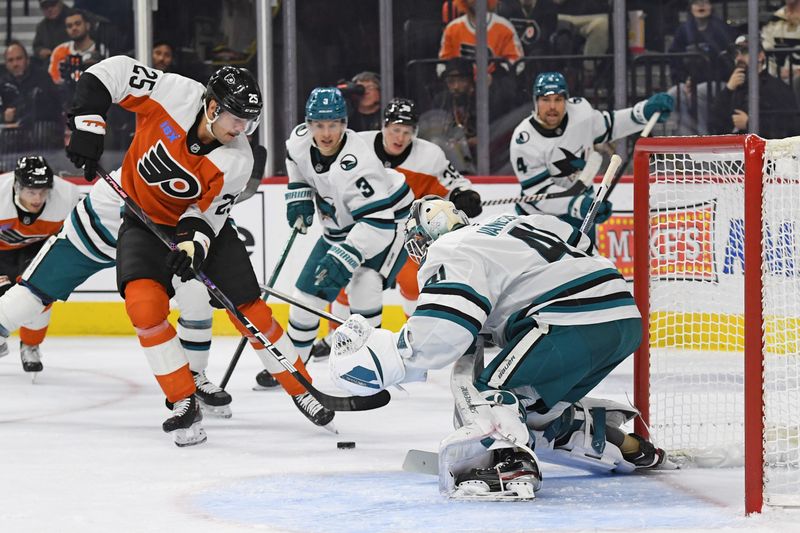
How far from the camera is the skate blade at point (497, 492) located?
2.67 metres

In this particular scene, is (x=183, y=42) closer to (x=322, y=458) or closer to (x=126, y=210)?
(x=126, y=210)

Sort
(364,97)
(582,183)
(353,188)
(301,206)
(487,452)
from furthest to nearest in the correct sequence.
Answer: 1. (364,97)
2. (582,183)
3. (301,206)
4. (353,188)
5. (487,452)

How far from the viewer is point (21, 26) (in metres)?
6.97

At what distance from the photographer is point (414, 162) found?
5434 mm

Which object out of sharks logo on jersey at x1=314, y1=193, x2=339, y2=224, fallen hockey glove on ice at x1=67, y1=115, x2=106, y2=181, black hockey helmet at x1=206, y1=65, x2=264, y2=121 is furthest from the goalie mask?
sharks logo on jersey at x1=314, y1=193, x2=339, y2=224

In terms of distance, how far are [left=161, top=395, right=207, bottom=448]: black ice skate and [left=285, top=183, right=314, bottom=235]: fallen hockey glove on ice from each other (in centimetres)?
152

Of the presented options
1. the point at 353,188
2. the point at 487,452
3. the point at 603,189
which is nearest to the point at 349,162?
the point at 353,188

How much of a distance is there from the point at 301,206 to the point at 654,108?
4.90 feet

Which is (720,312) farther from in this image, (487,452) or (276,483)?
(276,483)

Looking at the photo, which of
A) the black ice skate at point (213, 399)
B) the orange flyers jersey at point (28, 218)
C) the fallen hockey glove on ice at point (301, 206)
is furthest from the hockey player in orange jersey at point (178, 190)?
the orange flyers jersey at point (28, 218)

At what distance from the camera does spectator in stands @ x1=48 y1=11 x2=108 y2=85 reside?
6.89 metres

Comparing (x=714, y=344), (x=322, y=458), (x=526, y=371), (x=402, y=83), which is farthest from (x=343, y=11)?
(x=526, y=371)

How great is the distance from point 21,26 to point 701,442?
492 centimetres

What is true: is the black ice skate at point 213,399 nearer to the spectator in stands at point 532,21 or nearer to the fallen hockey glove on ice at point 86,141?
the fallen hockey glove on ice at point 86,141
